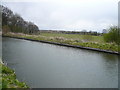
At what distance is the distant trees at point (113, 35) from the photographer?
17694mm

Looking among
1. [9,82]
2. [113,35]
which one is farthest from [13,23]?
[9,82]

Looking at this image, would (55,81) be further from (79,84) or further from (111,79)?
(111,79)

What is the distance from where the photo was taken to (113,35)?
59.7ft

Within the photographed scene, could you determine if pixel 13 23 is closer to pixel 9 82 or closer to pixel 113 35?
pixel 113 35

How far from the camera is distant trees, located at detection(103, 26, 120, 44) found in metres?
17.7

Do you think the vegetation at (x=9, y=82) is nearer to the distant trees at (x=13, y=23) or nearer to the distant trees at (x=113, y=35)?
the distant trees at (x=113, y=35)

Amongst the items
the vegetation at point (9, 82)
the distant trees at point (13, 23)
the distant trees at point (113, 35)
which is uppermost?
the distant trees at point (13, 23)

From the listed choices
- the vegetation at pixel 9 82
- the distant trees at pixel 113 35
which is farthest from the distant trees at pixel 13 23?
the vegetation at pixel 9 82

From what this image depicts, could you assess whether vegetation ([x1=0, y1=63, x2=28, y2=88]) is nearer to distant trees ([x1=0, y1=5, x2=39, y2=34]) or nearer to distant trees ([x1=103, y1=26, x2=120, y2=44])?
distant trees ([x1=103, y1=26, x2=120, y2=44])

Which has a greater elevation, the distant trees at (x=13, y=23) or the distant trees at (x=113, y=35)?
the distant trees at (x=13, y=23)

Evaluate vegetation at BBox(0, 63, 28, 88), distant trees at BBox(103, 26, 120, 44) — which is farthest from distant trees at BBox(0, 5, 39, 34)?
vegetation at BBox(0, 63, 28, 88)

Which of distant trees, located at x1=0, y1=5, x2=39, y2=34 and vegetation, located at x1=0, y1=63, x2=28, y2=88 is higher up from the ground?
distant trees, located at x1=0, y1=5, x2=39, y2=34

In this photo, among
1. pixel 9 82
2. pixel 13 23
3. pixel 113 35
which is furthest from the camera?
pixel 13 23

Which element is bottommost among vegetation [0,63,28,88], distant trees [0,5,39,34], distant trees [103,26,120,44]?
vegetation [0,63,28,88]
